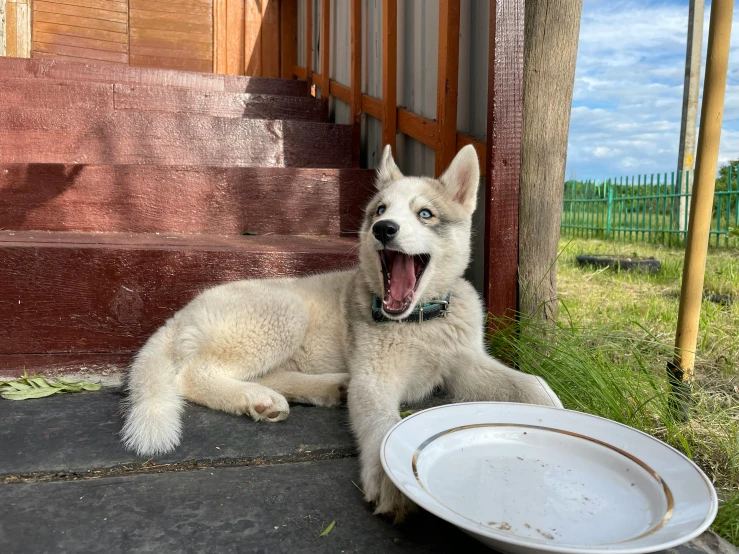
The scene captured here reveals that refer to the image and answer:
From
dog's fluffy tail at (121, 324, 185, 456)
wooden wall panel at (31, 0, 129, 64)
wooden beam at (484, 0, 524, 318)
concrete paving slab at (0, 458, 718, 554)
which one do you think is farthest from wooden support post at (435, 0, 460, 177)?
wooden wall panel at (31, 0, 129, 64)

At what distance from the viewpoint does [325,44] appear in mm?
6281

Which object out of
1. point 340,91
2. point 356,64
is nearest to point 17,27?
point 340,91

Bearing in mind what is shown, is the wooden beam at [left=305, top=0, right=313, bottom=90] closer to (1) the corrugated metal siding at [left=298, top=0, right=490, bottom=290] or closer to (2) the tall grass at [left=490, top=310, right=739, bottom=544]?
(1) the corrugated metal siding at [left=298, top=0, right=490, bottom=290]

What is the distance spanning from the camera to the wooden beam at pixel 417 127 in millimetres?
3368

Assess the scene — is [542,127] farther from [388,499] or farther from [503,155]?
[388,499]

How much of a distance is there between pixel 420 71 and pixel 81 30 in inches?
227

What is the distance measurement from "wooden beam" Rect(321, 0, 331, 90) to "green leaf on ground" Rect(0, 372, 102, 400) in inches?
170

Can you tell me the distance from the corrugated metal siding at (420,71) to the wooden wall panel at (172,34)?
3.08 metres

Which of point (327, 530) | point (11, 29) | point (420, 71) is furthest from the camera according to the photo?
point (11, 29)

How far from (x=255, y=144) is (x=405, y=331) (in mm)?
2827

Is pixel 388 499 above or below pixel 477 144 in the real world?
below

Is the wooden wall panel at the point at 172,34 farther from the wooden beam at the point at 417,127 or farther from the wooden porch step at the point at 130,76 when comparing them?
the wooden beam at the point at 417,127

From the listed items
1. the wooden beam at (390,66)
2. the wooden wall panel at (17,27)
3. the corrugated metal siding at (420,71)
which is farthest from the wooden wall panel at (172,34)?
the wooden beam at (390,66)

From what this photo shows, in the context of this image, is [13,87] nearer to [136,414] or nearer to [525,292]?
[136,414]
